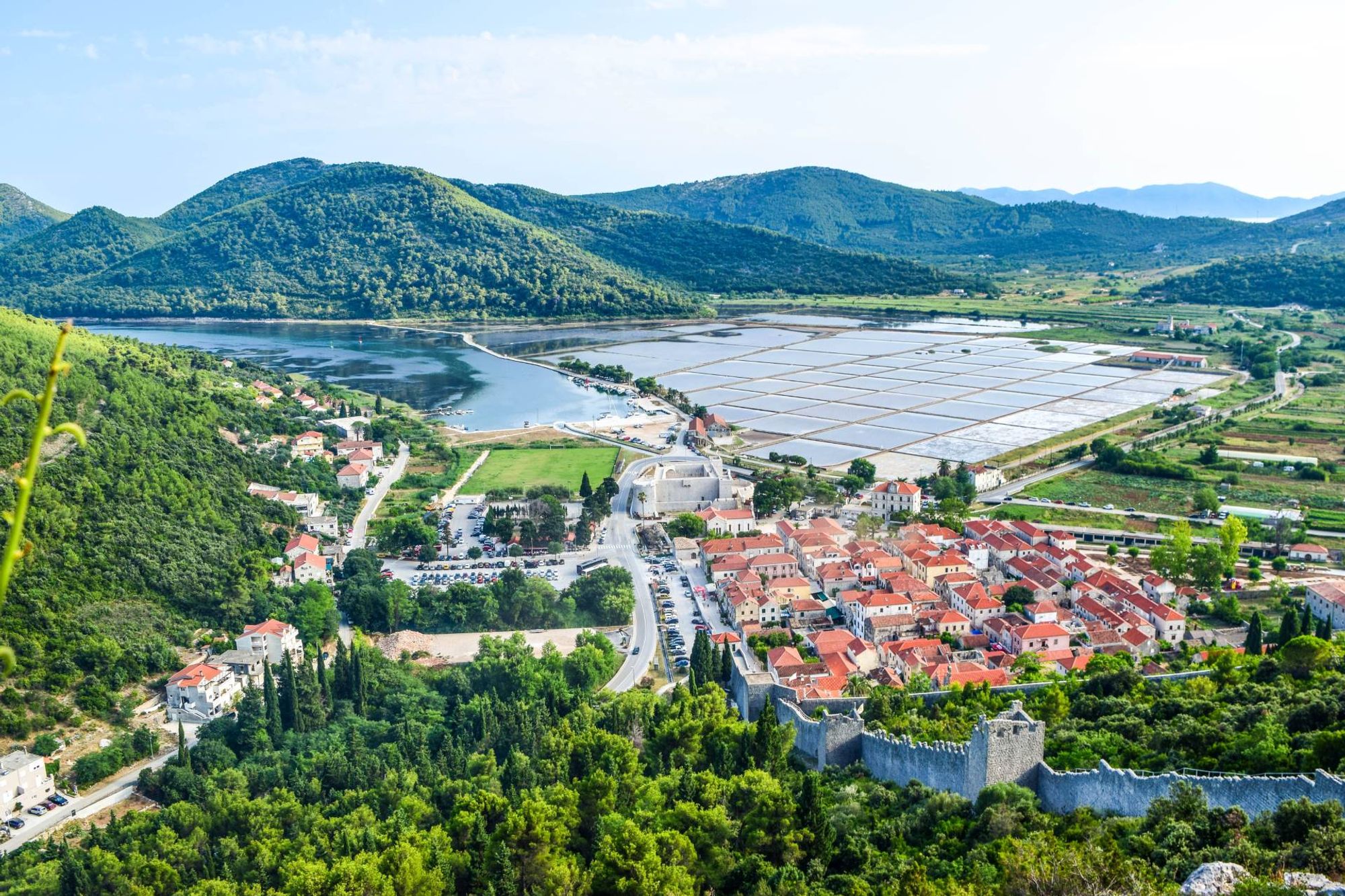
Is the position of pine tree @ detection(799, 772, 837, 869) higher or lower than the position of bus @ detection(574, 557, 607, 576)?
higher

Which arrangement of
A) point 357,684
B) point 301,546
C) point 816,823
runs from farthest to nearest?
point 301,546 → point 357,684 → point 816,823

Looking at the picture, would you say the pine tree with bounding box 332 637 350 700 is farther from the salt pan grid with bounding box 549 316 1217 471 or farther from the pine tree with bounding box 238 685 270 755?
the salt pan grid with bounding box 549 316 1217 471

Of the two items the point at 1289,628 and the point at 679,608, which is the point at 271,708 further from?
the point at 1289,628

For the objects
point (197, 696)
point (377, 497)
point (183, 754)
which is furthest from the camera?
point (377, 497)

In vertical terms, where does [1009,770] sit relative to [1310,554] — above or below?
above

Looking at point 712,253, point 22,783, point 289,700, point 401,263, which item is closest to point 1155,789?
point 289,700

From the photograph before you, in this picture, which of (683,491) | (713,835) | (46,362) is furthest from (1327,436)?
(46,362)

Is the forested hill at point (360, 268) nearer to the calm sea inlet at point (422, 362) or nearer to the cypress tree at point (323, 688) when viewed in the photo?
the calm sea inlet at point (422, 362)

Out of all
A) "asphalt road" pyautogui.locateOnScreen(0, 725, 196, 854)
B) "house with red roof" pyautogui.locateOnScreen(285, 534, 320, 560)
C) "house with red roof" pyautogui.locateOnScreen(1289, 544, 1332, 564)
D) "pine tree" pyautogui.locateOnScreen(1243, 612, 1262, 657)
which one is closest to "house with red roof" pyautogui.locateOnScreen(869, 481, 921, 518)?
"house with red roof" pyautogui.locateOnScreen(1289, 544, 1332, 564)
